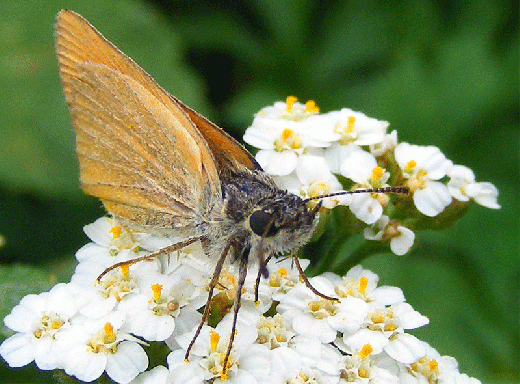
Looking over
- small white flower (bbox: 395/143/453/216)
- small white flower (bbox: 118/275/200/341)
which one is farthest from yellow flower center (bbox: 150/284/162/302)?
small white flower (bbox: 395/143/453/216)

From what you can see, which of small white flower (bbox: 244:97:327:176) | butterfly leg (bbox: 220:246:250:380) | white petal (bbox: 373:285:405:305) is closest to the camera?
butterfly leg (bbox: 220:246:250:380)

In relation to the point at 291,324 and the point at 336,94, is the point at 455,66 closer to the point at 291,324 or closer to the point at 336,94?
the point at 336,94

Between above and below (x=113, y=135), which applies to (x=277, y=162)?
above

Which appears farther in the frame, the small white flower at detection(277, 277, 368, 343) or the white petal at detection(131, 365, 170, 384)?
the small white flower at detection(277, 277, 368, 343)

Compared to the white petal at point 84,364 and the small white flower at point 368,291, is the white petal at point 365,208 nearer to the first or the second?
the small white flower at point 368,291

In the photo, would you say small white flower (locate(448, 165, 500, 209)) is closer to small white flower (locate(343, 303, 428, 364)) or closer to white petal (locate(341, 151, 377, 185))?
white petal (locate(341, 151, 377, 185))

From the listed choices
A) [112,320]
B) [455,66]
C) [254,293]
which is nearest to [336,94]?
[455,66]

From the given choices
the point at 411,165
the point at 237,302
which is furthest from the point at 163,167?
the point at 411,165

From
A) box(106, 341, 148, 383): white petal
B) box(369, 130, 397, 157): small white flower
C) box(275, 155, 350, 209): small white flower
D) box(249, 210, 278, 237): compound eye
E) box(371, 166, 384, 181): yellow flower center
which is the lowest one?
box(106, 341, 148, 383): white petal

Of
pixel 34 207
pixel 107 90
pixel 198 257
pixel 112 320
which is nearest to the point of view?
pixel 112 320
